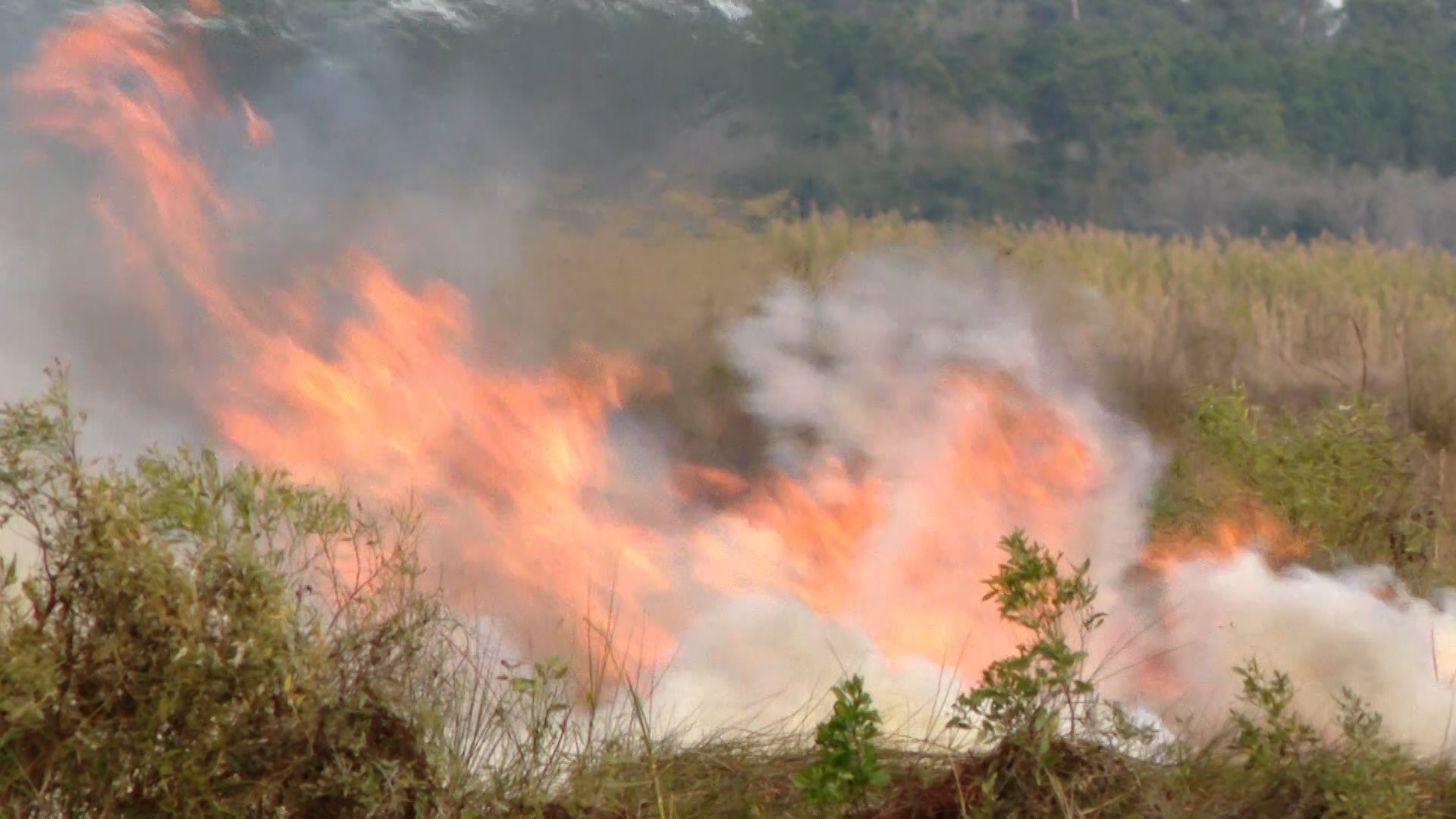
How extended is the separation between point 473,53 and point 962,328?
7.12 ft

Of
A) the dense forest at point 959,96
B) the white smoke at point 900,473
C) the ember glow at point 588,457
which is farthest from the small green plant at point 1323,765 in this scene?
the dense forest at point 959,96

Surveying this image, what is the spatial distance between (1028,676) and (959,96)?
12.0 feet

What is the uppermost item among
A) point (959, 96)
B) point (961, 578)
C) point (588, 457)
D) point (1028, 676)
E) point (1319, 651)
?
point (959, 96)

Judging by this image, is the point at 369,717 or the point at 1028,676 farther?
the point at 1028,676

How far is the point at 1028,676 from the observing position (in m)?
4.07

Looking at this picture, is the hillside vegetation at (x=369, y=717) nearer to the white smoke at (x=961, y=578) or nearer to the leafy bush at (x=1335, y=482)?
the white smoke at (x=961, y=578)

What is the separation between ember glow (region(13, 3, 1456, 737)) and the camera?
551 cm

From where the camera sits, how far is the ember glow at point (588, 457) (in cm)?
551

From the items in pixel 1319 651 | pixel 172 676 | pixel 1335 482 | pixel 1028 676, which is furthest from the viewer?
pixel 1335 482

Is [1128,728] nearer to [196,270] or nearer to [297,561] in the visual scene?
[297,561]

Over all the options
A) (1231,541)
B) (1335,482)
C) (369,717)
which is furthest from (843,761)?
(1335,482)

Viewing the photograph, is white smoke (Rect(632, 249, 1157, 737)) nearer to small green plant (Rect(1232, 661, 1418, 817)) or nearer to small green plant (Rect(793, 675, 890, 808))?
small green plant (Rect(793, 675, 890, 808))

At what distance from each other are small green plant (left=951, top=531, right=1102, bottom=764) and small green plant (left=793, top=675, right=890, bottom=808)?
24 cm

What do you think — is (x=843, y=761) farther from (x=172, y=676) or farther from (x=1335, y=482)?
(x=1335, y=482)
